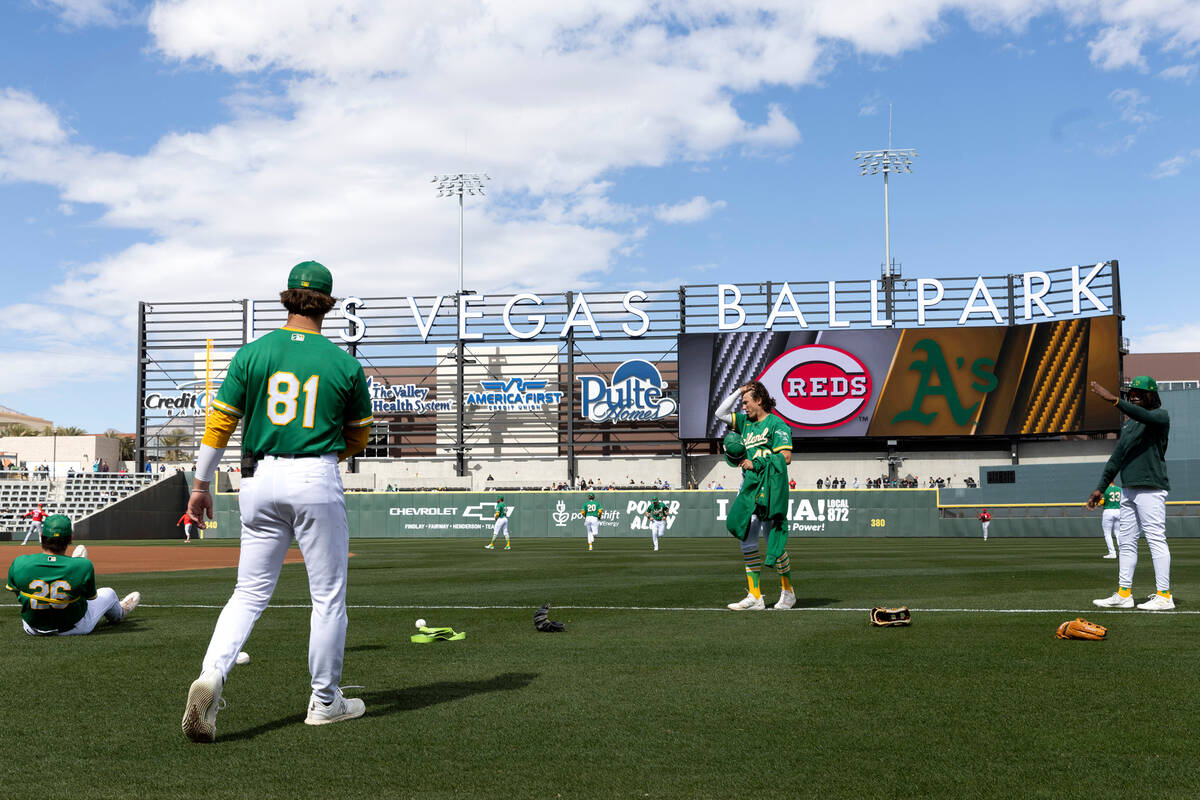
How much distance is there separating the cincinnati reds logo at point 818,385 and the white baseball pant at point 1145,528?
143ft

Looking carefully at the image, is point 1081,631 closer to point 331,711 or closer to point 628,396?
point 331,711

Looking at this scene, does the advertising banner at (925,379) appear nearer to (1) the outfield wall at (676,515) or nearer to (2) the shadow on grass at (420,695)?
(1) the outfield wall at (676,515)

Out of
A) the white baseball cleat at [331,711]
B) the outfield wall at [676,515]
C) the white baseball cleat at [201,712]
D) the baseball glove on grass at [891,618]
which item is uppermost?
the white baseball cleat at [201,712]

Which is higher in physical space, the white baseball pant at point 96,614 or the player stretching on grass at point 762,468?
the player stretching on grass at point 762,468

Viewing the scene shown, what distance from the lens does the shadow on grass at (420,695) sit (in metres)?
4.98

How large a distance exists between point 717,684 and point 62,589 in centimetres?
540

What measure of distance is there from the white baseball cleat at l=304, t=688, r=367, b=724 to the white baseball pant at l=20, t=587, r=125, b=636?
14.5 ft

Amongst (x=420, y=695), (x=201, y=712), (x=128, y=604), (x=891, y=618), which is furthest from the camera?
(x=128, y=604)

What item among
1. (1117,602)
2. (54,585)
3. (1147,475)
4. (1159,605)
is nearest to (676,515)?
(1117,602)

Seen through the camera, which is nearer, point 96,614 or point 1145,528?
point 96,614

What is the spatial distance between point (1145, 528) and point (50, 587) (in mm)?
9578

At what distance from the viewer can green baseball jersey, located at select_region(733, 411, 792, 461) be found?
31.2ft

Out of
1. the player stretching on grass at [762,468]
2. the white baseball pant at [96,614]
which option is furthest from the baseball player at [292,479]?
the player stretching on grass at [762,468]

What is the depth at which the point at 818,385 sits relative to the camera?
176 ft
